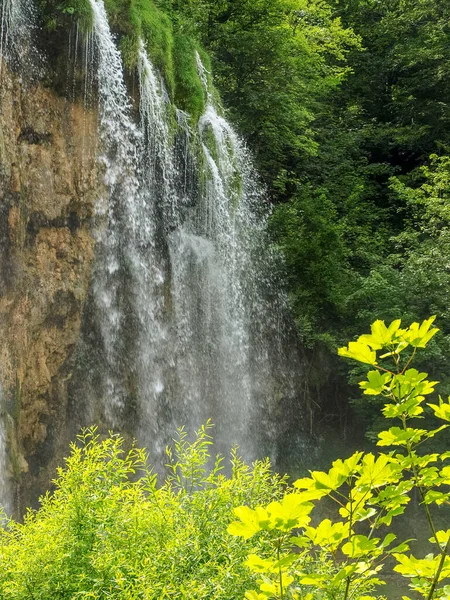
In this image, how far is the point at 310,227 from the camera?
1392 centimetres

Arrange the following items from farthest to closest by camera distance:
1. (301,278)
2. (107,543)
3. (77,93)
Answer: (301,278) < (77,93) < (107,543)

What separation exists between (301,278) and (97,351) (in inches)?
209

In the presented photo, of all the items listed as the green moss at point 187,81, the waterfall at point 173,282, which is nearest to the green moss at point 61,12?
the waterfall at point 173,282

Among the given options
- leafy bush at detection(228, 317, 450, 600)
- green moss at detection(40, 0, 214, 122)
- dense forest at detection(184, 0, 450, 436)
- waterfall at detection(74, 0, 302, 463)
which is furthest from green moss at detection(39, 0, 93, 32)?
leafy bush at detection(228, 317, 450, 600)

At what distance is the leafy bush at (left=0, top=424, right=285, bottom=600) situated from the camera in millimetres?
3180

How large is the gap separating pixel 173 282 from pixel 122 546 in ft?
26.6

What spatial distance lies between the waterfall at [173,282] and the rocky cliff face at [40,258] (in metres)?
0.37

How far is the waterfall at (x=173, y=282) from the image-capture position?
32.7 feet

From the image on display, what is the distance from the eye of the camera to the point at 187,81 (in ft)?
37.7

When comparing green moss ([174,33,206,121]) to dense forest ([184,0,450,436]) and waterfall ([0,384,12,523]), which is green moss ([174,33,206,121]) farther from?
waterfall ([0,384,12,523])

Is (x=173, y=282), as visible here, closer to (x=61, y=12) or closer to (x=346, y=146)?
(x=61, y=12)

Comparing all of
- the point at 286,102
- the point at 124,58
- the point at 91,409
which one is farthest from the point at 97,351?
the point at 286,102

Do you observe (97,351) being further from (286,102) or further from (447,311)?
(286,102)

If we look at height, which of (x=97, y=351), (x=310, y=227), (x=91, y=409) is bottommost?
(x=91, y=409)
